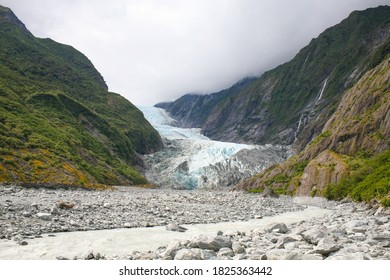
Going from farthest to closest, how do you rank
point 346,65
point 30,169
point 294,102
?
point 294,102, point 346,65, point 30,169

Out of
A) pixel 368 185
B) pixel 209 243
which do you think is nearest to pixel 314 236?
pixel 209 243

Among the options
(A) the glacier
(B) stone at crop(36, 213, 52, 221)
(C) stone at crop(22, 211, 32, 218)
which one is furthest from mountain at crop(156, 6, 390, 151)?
(C) stone at crop(22, 211, 32, 218)

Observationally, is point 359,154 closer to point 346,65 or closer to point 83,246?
point 83,246

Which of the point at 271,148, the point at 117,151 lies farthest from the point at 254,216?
the point at 271,148

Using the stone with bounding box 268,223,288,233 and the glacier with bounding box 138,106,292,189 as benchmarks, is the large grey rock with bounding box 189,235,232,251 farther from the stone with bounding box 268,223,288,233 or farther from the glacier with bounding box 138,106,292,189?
the glacier with bounding box 138,106,292,189

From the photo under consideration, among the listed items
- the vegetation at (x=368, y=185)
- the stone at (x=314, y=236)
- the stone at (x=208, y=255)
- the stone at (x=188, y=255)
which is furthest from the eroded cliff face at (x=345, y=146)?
the stone at (x=188, y=255)

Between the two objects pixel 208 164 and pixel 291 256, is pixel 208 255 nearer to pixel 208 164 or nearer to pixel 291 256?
pixel 291 256

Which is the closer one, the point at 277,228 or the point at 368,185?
the point at 277,228
